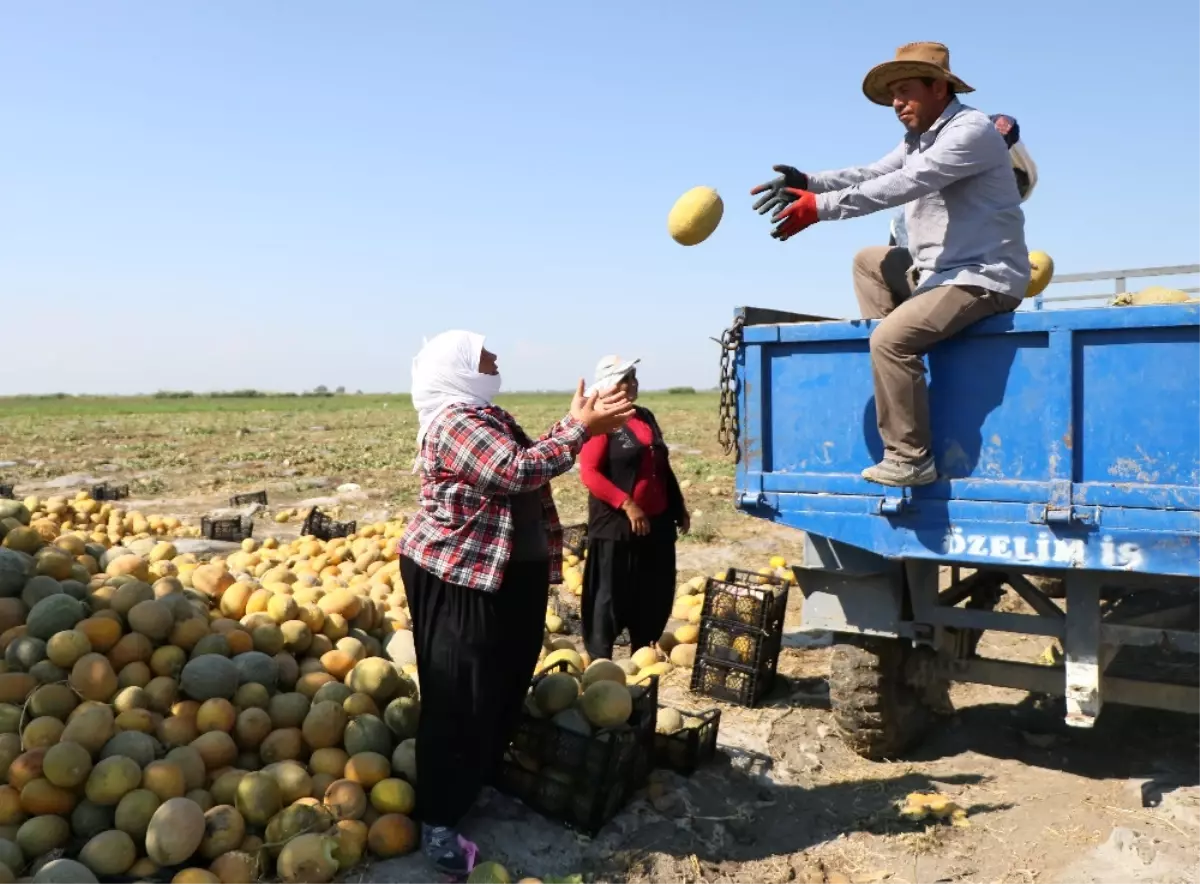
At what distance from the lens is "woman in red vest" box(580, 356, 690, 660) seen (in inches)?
273

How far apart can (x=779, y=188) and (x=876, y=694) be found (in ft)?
8.99

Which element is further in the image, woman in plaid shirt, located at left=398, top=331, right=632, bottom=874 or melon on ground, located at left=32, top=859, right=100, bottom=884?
woman in plaid shirt, located at left=398, top=331, right=632, bottom=874

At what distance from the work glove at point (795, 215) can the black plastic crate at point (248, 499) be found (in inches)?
429

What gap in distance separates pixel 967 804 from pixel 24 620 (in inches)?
190

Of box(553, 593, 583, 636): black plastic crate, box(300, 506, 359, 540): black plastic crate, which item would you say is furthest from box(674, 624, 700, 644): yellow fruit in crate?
box(300, 506, 359, 540): black plastic crate

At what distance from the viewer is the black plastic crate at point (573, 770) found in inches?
174

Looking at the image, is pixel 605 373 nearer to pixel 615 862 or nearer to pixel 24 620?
pixel 615 862

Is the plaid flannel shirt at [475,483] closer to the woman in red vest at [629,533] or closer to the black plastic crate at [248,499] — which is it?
the woman in red vest at [629,533]

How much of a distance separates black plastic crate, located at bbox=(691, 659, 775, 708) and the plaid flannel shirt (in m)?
2.94

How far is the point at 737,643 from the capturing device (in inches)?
259

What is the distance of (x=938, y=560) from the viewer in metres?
4.67

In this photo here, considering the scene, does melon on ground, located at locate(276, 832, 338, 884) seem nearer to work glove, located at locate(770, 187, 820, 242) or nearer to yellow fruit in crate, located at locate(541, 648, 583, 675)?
yellow fruit in crate, located at locate(541, 648, 583, 675)

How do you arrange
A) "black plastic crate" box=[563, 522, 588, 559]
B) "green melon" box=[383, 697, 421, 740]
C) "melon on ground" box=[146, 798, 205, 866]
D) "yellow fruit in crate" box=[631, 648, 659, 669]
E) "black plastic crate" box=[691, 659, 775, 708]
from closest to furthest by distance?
"melon on ground" box=[146, 798, 205, 866], "green melon" box=[383, 697, 421, 740], "black plastic crate" box=[691, 659, 775, 708], "yellow fruit in crate" box=[631, 648, 659, 669], "black plastic crate" box=[563, 522, 588, 559]

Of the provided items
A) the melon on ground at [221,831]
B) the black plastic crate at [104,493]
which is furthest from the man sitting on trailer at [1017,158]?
the black plastic crate at [104,493]
